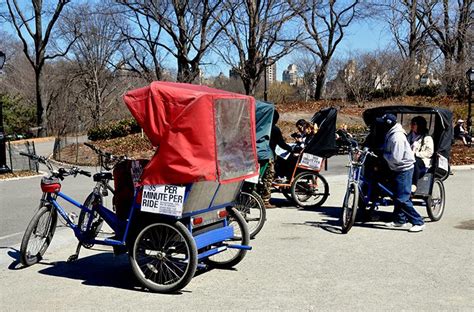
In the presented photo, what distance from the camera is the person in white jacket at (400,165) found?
8430mm

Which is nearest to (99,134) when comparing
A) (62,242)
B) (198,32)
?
(198,32)

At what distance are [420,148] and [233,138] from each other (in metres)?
4.34

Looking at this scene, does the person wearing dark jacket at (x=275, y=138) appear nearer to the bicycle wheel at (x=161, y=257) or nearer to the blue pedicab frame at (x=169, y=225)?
the blue pedicab frame at (x=169, y=225)

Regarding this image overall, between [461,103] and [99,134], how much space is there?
72.1 feet

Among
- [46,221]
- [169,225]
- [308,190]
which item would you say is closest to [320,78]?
[308,190]

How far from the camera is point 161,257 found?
580 centimetres

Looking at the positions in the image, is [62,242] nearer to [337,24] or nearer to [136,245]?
[136,245]

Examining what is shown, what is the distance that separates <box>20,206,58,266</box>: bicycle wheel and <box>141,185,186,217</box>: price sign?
1668 mm

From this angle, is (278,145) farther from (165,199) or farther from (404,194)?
(165,199)

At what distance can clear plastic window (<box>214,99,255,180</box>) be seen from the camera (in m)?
5.84

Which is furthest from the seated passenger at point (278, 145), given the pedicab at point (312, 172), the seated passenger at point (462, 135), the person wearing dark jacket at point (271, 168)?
the seated passenger at point (462, 135)

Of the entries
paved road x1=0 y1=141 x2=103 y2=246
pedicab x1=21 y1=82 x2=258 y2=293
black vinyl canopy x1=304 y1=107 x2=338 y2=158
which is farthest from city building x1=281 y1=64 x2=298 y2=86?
pedicab x1=21 y1=82 x2=258 y2=293

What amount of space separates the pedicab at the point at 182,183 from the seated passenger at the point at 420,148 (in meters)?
3.83

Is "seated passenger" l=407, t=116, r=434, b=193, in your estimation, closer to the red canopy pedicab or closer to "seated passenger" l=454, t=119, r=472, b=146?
the red canopy pedicab
